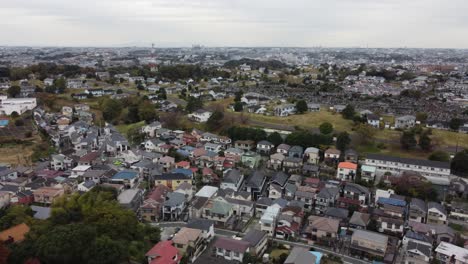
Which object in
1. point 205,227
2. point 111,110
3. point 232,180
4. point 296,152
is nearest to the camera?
point 205,227

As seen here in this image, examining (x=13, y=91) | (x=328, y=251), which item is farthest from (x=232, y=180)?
(x=13, y=91)

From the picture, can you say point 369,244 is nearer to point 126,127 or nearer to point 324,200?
point 324,200

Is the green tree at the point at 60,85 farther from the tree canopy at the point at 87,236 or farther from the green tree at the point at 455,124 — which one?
the green tree at the point at 455,124

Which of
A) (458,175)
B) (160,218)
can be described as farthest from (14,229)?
(458,175)

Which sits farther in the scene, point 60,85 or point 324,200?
point 60,85

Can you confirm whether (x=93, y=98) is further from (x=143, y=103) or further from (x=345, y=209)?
(x=345, y=209)

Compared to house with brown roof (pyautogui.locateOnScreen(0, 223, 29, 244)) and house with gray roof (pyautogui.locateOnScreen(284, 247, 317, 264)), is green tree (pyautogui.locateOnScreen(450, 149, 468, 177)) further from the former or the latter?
house with brown roof (pyautogui.locateOnScreen(0, 223, 29, 244))

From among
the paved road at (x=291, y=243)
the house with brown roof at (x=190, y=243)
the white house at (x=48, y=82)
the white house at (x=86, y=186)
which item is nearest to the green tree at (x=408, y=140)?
the paved road at (x=291, y=243)
